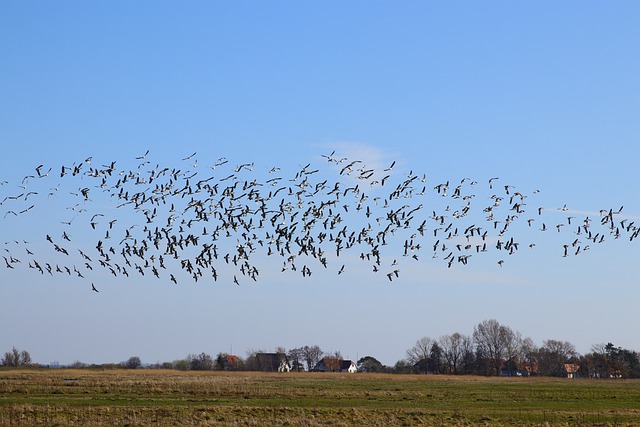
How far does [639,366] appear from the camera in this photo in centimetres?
17475

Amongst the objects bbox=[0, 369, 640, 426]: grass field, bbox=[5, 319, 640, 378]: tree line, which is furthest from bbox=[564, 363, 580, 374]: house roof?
bbox=[0, 369, 640, 426]: grass field

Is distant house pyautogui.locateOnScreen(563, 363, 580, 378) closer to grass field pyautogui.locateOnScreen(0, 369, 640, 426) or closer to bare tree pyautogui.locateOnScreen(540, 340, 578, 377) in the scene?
bare tree pyautogui.locateOnScreen(540, 340, 578, 377)

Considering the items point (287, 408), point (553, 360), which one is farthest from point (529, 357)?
point (287, 408)

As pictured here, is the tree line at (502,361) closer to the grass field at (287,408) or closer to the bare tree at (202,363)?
the bare tree at (202,363)

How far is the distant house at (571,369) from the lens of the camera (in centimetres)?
18700

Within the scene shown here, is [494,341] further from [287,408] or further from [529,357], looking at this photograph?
[287,408]

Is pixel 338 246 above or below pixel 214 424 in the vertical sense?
above

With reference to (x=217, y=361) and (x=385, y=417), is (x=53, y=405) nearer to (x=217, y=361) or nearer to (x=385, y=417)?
(x=385, y=417)

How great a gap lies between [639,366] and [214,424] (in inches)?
6074

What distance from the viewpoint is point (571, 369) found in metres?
191

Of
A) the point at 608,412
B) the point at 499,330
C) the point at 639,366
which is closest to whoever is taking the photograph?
the point at 608,412

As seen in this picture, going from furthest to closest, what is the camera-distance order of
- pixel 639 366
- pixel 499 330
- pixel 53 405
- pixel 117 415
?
1. pixel 499 330
2. pixel 639 366
3. pixel 53 405
4. pixel 117 415

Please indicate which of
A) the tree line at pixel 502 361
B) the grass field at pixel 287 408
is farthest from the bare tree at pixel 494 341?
the grass field at pixel 287 408

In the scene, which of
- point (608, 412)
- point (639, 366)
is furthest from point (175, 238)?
point (639, 366)
